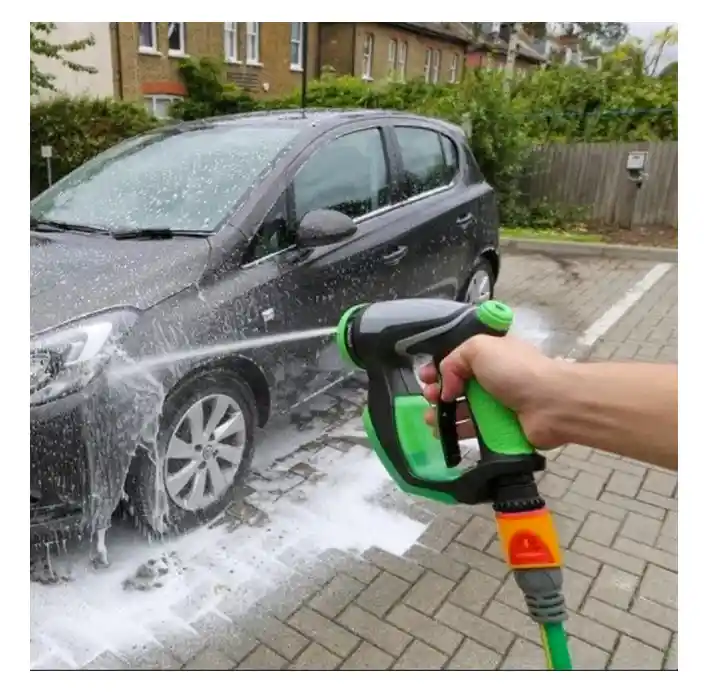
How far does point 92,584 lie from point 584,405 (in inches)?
74.5

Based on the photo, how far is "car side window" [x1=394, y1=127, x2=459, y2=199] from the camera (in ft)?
11.9

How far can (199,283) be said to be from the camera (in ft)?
7.84

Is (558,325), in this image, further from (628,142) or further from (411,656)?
(628,142)

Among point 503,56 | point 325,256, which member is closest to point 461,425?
point 325,256

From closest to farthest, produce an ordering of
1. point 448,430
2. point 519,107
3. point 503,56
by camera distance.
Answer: point 448,430 → point 519,107 → point 503,56

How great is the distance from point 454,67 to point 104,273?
7982 mm

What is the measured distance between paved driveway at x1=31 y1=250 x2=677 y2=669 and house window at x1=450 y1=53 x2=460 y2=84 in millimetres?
6231

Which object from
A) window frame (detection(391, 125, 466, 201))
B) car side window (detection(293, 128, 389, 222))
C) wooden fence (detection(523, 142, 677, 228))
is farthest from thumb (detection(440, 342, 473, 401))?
wooden fence (detection(523, 142, 677, 228))

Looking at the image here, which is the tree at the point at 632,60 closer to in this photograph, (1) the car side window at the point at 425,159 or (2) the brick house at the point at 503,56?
(2) the brick house at the point at 503,56

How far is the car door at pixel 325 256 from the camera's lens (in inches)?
106

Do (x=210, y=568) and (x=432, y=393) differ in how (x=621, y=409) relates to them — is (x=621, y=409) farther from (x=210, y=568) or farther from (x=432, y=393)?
(x=210, y=568)

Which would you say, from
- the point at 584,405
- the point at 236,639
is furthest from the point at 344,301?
the point at 584,405

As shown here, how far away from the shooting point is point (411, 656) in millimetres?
1987

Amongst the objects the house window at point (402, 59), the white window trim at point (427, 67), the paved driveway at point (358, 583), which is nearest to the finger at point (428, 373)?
the paved driveway at point (358, 583)
